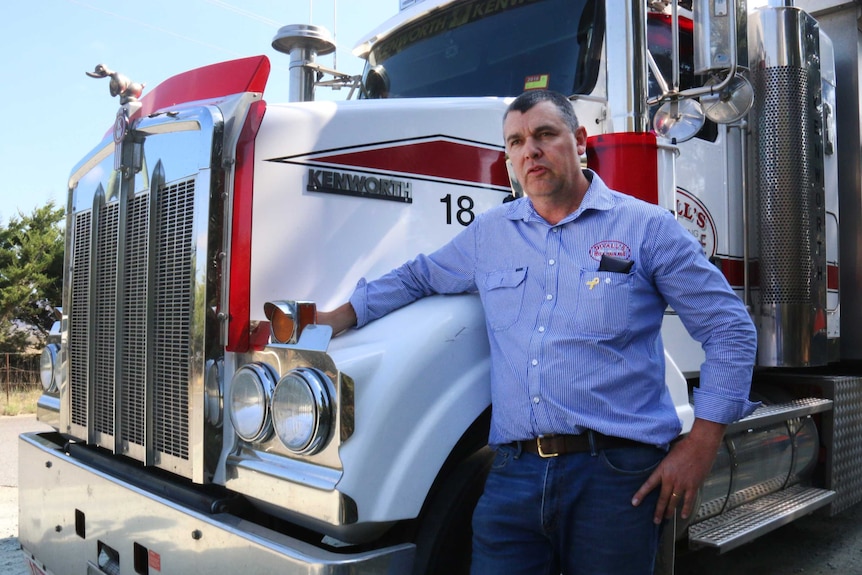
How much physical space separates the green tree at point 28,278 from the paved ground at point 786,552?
14.4 meters

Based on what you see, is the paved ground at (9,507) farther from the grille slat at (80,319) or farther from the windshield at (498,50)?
the windshield at (498,50)

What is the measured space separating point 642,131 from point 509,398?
132 centimetres

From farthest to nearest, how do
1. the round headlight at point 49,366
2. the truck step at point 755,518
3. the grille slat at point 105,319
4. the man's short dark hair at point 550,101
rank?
1. the round headlight at point 49,366
2. the truck step at point 755,518
3. the grille slat at point 105,319
4. the man's short dark hair at point 550,101

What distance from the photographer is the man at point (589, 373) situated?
192 cm

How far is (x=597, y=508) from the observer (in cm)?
192

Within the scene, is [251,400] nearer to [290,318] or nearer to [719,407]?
[290,318]

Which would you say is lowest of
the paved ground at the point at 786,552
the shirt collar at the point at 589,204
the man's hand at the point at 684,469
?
the paved ground at the point at 786,552

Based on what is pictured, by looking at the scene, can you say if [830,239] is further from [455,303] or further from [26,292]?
[26,292]

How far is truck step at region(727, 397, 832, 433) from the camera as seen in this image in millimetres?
3393

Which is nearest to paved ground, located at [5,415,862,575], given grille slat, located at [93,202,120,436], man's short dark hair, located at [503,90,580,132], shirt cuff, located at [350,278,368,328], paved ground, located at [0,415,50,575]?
paved ground, located at [0,415,50,575]

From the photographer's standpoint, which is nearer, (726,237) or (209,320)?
(209,320)

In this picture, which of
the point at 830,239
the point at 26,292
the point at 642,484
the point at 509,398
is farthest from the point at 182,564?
the point at 26,292

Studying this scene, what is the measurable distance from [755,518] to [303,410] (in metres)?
2.33

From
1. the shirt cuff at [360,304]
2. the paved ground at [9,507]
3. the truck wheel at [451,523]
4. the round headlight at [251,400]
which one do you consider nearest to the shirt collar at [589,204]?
the shirt cuff at [360,304]
